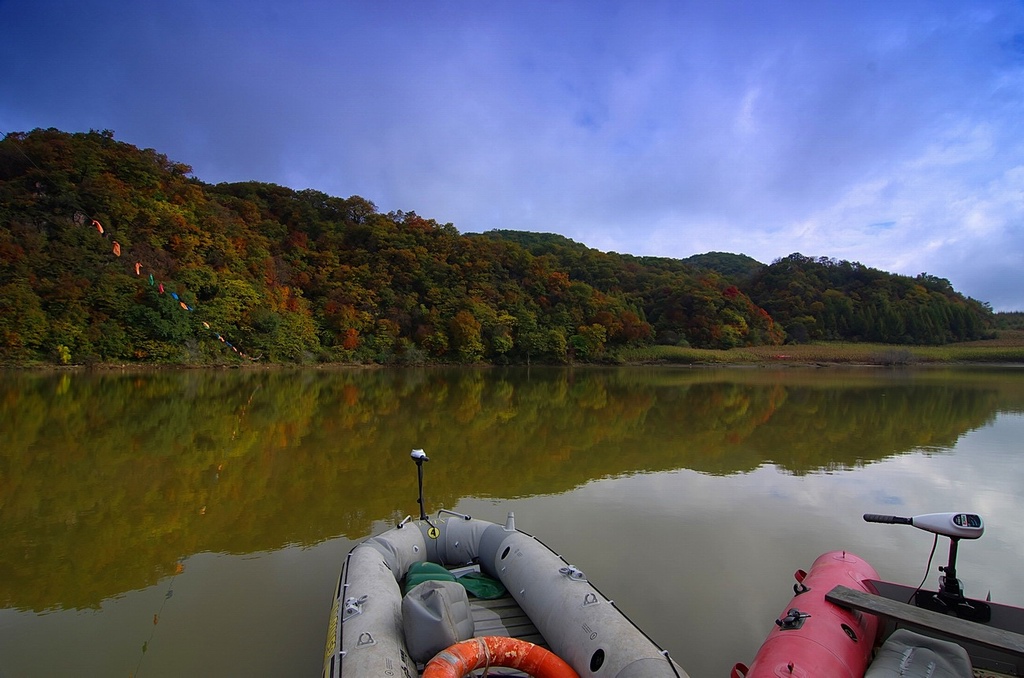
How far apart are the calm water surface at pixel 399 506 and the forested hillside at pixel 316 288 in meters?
13.5

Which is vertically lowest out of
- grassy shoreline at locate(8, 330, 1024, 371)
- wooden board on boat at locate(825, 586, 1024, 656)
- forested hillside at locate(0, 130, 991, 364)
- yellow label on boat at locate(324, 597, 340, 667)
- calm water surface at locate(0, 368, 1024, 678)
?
calm water surface at locate(0, 368, 1024, 678)

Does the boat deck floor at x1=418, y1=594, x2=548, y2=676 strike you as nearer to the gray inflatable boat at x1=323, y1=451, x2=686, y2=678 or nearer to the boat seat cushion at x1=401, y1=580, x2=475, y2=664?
the gray inflatable boat at x1=323, y1=451, x2=686, y2=678

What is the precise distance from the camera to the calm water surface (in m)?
4.07

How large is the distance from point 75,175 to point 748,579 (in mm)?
35977

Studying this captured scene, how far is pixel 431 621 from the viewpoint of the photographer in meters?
3.16

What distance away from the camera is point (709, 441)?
1176 centimetres

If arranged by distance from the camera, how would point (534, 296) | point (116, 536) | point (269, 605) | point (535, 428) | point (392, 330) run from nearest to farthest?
1. point (269, 605)
2. point (116, 536)
3. point (535, 428)
4. point (392, 330)
5. point (534, 296)

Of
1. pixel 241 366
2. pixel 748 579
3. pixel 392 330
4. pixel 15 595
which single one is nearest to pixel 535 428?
pixel 748 579

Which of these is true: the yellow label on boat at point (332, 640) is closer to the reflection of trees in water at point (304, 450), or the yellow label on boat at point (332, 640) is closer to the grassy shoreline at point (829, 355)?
the reflection of trees in water at point (304, 450)

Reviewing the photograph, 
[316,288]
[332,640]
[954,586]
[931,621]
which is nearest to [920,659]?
[931,621]

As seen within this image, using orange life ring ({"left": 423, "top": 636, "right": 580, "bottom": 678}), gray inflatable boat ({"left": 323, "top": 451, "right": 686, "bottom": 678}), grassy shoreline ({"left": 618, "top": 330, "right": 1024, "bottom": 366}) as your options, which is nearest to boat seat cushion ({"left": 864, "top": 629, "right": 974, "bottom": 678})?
gray inflatable boat ({"left": 323, "top": 451, "right": 686, "bottom": 678})

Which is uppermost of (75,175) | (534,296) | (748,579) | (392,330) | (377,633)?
(75,175)

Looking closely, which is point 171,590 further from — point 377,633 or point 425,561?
point 377,633

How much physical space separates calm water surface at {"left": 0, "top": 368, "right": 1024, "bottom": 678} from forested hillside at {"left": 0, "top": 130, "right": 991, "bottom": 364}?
1353 centimetres
